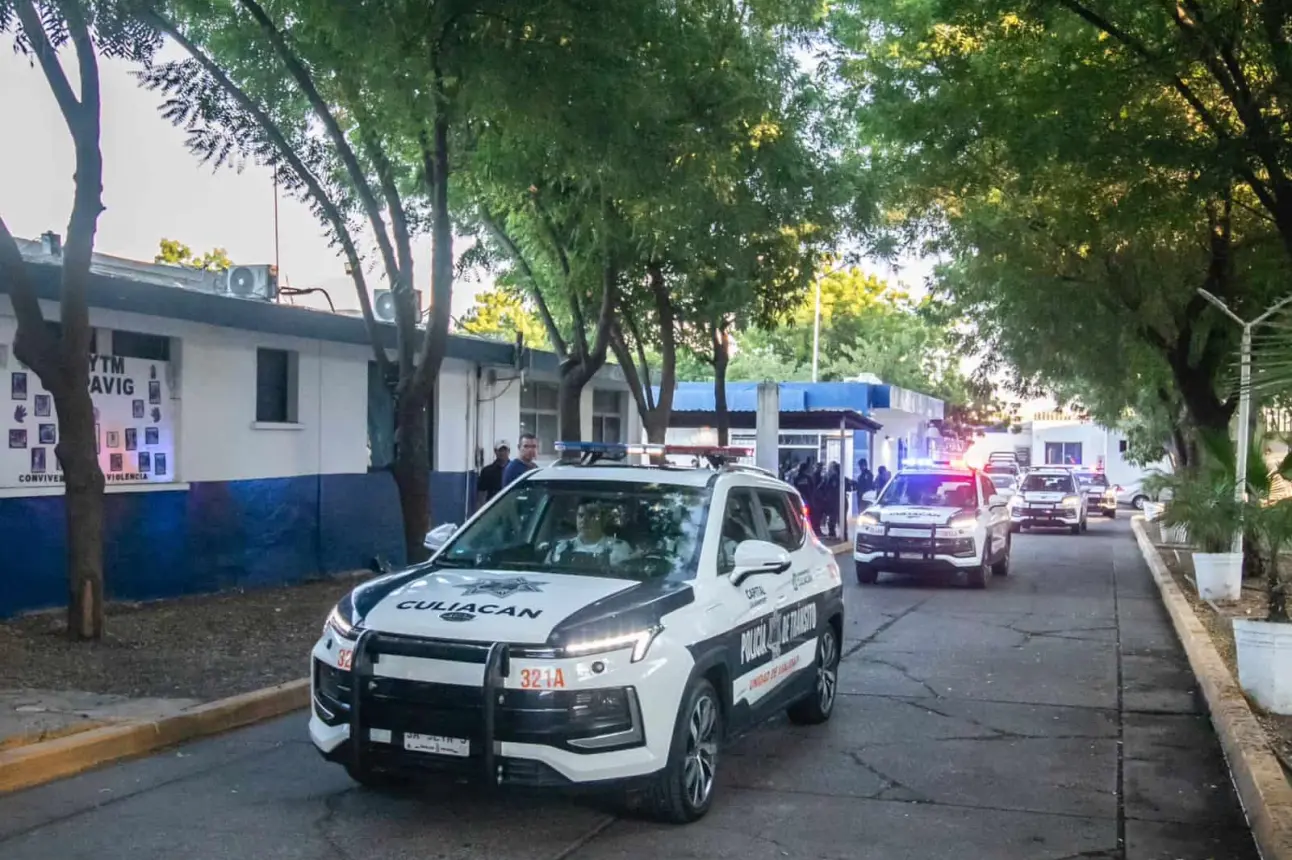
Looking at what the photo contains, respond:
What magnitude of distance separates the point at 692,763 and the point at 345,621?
6.14ft

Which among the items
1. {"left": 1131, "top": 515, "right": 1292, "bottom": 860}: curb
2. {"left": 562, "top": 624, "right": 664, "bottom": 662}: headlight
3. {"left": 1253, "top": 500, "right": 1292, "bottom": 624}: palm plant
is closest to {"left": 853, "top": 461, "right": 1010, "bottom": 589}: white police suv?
{"left": 1131, "top": 515, "right": 1292, "bottom": 860}: curb

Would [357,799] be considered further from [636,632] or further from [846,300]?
[846,300]

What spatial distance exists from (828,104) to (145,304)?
949 centimetres

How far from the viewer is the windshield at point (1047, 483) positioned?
33.9 m

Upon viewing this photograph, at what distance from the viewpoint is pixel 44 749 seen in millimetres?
6867

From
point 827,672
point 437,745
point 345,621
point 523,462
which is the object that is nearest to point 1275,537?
point 827,672

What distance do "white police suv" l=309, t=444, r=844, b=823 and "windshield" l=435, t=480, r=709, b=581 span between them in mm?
12

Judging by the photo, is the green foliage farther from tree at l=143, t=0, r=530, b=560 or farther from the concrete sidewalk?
the concrete sidewalk

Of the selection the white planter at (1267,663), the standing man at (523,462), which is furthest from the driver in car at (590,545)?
the standing man at (523,462)

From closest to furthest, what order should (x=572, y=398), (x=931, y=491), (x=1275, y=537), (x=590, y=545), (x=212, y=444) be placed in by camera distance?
(x=590, y=545) < (x=1275, y=537) < (x=212, y=444) < (x=572, y=398) < (x=931, y=491)

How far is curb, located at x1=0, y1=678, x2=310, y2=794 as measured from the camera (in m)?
6.70

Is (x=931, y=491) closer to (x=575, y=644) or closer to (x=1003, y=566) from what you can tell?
(x=1003, y=566)

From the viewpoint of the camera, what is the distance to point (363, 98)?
11.3 metres

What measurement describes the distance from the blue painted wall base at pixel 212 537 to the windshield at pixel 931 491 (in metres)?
7.08
